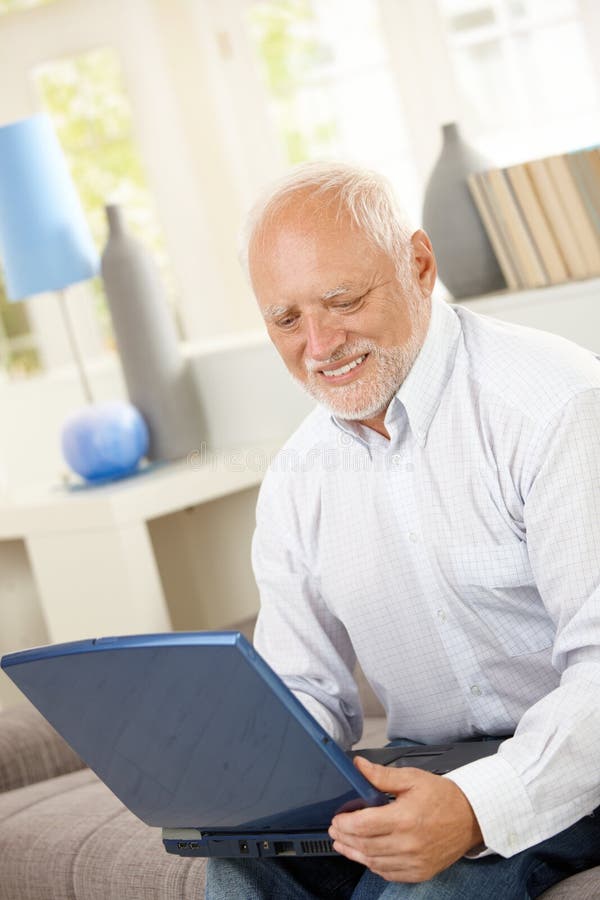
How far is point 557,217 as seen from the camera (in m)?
2.46

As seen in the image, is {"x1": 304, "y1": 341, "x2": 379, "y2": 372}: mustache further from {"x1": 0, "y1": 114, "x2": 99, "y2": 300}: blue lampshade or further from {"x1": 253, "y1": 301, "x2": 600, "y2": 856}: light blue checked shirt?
{"x1": 0, "y1": 114, "x2": 99, "y2": 300}: blue lampshade

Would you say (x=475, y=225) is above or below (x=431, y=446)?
above

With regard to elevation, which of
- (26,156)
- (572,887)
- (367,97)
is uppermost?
(367,97)

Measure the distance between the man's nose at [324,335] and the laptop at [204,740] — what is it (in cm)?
47

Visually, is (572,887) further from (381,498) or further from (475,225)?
(475,225)

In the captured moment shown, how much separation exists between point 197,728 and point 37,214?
202cm

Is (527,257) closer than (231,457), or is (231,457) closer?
(527,257)

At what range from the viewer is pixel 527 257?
2.50 meters

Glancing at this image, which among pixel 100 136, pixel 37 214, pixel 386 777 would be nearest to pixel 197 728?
pixel 386 777

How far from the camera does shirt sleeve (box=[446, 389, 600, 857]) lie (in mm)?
1302

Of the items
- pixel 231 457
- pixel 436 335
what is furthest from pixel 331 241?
pixel 231 457

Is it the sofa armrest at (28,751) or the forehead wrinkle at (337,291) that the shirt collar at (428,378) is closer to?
the forehead wrinkle at (337,291)

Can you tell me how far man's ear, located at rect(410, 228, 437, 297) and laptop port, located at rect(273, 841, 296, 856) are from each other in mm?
680

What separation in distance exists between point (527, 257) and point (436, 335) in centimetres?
96
